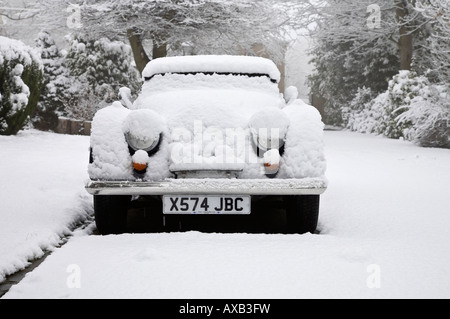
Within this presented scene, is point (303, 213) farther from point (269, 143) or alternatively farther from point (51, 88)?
point (51, 88)

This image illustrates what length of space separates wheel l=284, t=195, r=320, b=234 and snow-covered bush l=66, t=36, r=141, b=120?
42.4ft

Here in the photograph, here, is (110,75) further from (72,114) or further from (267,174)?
(267,174)

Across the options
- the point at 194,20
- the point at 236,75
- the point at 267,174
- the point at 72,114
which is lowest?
the point at 72,114

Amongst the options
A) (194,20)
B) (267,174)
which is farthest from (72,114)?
(267,174)

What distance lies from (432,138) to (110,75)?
34.8ft

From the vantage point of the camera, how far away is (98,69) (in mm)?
16594

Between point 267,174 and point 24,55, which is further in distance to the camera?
point 24,55

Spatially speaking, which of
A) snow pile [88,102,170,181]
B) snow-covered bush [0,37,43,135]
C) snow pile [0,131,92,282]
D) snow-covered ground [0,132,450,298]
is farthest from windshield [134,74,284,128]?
snow-covered bush [0,37,43,135]

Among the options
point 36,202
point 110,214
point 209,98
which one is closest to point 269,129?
point 209,98

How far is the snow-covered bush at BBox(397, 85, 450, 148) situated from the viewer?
10.1 metres

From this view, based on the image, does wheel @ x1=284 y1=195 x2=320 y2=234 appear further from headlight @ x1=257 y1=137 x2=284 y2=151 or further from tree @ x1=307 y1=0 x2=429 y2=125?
tree @ x1=307 y1=0 x2=429 y2=125
